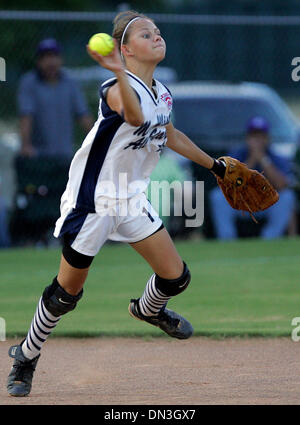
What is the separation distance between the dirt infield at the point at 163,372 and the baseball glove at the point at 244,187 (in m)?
1.06

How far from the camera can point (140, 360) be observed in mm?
6516

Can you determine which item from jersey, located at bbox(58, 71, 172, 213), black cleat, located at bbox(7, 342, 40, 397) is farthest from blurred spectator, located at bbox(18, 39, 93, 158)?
black cleat, located at bbox(7, 342, 40, 397)

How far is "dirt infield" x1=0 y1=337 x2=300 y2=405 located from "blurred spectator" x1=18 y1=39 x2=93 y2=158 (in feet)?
15.1

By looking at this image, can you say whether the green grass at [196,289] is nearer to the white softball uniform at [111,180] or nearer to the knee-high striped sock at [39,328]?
the knee-high striped sock at [39,328]

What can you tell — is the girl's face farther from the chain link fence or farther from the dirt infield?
the chain link fence

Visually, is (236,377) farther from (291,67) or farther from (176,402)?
(291,67)

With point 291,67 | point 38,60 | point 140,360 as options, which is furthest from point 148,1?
point 140,360

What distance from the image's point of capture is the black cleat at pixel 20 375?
17.8ft

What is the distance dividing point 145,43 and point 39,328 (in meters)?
1.67

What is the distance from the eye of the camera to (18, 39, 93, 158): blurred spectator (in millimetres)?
11359

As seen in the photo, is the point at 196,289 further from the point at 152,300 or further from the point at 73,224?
the point at 73,224

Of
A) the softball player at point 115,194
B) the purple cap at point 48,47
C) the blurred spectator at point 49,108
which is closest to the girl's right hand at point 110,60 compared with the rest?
the softball player at point 115,194

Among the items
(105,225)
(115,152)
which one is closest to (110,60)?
(115,152)

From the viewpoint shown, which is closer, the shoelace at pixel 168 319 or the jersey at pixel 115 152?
the jersey at pixel 115 152
